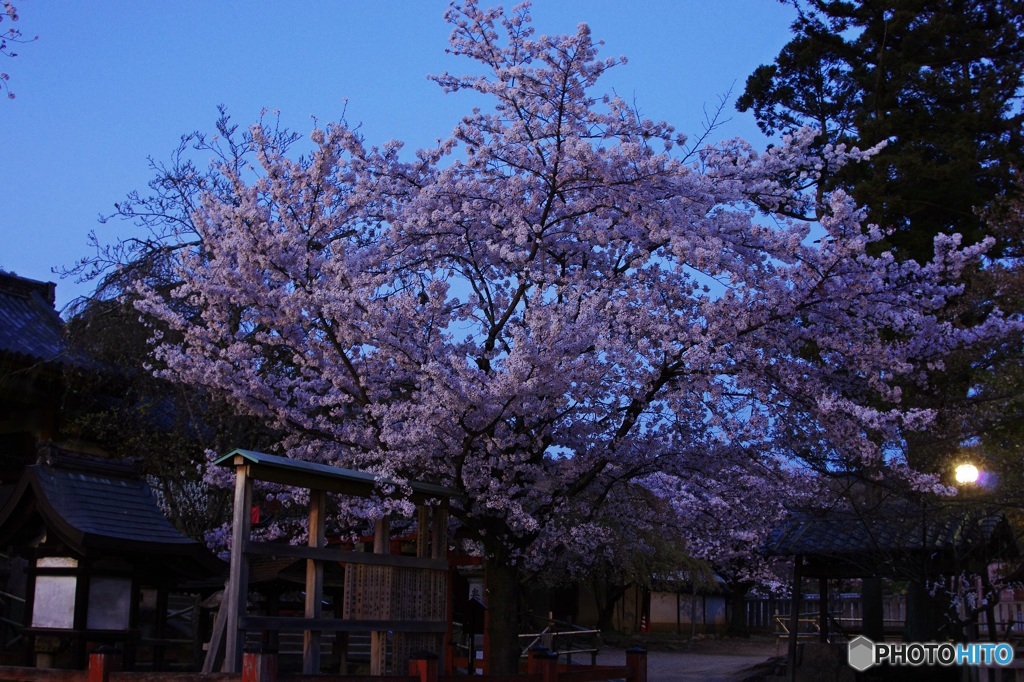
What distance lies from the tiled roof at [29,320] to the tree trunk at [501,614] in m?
8.09

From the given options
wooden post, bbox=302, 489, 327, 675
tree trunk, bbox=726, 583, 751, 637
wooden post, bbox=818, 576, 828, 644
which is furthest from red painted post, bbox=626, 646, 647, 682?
tree trunk, bbox=726, 583, 751, 637

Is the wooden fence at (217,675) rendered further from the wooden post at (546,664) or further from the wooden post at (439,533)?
the wooden post at (439,533)

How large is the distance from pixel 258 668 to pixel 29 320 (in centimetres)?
1338

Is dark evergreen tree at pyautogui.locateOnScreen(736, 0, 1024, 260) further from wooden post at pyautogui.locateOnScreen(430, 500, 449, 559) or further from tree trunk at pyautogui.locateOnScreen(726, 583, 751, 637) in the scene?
tree trunk at pyautogui.locateOnScreen(726, 583, 751, 637)

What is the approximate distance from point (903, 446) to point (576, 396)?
5.35 m

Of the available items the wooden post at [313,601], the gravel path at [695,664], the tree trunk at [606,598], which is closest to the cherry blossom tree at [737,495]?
the wooden post at [313,601]

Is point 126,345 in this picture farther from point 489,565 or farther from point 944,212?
point 944,212

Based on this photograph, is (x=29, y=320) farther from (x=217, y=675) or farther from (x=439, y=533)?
(x=217, y=675)

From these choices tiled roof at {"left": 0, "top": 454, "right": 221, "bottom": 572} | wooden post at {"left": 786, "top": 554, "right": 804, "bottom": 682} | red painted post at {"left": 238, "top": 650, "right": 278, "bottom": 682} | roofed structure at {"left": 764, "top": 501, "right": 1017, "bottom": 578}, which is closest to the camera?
red painted post at {"left": 238, "top": 650, "right": 278, "bottom": 682}

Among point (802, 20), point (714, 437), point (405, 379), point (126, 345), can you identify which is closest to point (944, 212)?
point (802, 20)

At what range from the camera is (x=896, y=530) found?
13727mm

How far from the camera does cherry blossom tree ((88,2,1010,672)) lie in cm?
982

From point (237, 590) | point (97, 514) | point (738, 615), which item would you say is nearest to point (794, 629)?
point (237, 590)

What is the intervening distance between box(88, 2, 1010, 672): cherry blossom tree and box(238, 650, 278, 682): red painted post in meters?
2.78
